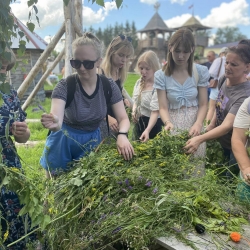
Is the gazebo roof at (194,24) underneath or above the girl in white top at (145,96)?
above

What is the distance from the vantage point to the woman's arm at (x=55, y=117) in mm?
1841

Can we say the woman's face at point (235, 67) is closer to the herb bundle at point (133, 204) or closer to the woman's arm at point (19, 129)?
the herb bundle at point (133, 204)

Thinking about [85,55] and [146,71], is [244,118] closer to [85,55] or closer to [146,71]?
[85,55]

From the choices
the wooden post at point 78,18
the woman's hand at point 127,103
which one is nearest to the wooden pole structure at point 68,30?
the wooden post at point 78,18

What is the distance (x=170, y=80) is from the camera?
267cm

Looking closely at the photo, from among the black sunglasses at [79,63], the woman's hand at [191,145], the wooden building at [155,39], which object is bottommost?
the woman's hand at [191,145]

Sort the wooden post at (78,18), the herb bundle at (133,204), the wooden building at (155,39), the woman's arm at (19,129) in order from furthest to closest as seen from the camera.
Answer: the wooden building at (155,39) < the wooden post at (78,18) < the woman's arm at (19,129) < the herb bundle at (133,204)

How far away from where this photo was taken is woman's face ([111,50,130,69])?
3.04 metres

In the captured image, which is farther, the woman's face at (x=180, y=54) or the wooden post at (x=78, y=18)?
the wooden post at (x=78, y=18)

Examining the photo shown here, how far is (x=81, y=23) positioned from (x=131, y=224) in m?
3.89

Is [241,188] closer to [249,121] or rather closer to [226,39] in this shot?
[249,121]

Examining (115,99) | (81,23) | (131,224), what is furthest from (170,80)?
(81,23)

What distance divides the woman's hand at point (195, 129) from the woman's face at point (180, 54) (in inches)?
22.8

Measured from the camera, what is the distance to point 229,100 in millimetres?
2570
